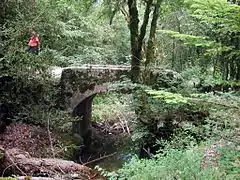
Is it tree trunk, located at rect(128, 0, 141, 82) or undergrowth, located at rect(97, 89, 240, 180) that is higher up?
tree trunk, located at rect(128, 0, 141, 82)

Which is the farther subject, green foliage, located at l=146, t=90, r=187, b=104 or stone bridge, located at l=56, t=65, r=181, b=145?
stone bridge, located at l=56, t=65, r=181, b=145

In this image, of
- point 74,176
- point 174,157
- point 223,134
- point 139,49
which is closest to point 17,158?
point 74,176

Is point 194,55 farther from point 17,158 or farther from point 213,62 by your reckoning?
point 17,158

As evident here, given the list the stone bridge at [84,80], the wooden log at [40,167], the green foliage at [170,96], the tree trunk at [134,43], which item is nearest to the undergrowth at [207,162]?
the green foliage at [170,96]

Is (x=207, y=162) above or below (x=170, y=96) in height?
below

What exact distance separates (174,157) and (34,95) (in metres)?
6.70

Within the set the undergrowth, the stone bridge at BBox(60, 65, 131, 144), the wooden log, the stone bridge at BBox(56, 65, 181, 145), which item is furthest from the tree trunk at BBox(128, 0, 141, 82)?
the undergrowth

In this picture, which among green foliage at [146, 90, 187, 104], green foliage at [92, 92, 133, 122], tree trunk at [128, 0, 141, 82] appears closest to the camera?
green foliage at [146, 90, 187, 104]

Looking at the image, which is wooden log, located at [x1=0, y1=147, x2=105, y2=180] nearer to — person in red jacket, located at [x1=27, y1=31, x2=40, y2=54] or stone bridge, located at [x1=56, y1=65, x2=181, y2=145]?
person in red jacket, located at [x1=27, y1=31, x2=40, y2=54]

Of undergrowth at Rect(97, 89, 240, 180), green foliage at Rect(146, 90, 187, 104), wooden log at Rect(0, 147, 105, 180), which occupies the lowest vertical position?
wooden log at Rect(0, 147, 105, 180)

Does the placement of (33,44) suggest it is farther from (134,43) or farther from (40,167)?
(40,167)

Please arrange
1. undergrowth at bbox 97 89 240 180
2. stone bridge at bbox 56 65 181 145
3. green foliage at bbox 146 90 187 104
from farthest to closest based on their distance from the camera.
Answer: stone bridge at bbox 56 65 181 145
green foliage at bbox 146 90 187 104
undergrowth at bbox 97 89 240 180

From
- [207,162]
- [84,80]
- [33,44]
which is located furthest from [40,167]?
[84,80]

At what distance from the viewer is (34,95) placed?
1104cm
